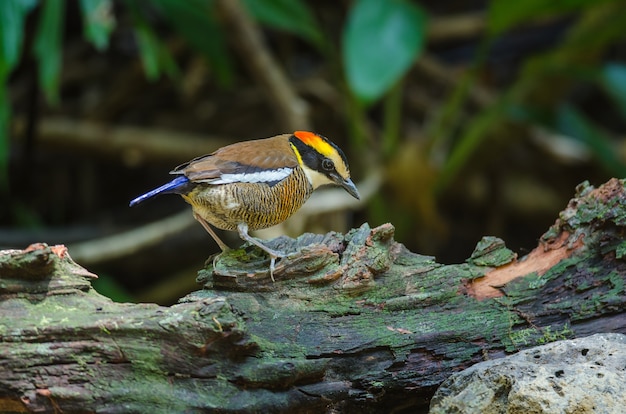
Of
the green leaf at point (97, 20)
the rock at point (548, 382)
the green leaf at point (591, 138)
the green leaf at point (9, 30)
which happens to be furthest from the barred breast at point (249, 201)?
the green leaf at point (591, 138)

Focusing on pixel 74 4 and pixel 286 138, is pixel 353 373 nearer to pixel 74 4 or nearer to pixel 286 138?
pixel 286 138

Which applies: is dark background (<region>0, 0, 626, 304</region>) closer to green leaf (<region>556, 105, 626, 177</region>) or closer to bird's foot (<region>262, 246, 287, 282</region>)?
green leaf (<region>556, 105, 626, 177</region>)

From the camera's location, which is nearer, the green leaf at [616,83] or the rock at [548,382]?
the rock at [548,382]

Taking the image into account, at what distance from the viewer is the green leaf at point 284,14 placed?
4.99 m

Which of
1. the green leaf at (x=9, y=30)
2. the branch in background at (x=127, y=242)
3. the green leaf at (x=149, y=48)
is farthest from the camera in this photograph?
the branch in background at (x=127, y=242)

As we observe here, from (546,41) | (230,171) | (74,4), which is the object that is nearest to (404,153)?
(546,41)

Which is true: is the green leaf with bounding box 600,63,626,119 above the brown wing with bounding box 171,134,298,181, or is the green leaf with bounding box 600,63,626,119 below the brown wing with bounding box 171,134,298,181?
above

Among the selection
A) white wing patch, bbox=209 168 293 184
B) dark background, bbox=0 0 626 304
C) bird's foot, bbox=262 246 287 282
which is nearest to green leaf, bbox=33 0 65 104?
dark background, bbox=0 0 626 304

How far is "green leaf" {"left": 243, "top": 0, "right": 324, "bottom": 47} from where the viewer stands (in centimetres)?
499

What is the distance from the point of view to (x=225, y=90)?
6195 millimetres

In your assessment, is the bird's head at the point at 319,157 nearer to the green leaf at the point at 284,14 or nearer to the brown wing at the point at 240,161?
the brown wing at the point at 240,161

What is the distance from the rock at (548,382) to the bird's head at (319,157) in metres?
0.77

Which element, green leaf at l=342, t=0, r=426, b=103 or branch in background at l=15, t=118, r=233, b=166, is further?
branch in background at l=15, t=118, r=233, b=166

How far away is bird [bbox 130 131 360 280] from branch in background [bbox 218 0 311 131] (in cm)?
244
